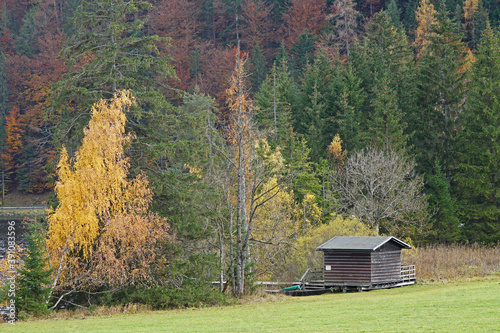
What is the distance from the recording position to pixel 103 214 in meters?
29.1

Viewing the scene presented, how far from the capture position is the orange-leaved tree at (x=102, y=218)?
28.0 meters

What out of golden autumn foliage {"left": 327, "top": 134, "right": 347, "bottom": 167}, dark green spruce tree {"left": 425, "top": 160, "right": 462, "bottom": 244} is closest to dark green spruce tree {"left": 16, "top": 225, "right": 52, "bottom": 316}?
dark green spruce tree {"left": 425, "top": 160, "right": 462, "bottom": 244}

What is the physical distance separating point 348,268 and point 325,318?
15.4 meters

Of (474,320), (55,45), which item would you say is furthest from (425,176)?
(55,45)

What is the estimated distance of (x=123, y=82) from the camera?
3178cm

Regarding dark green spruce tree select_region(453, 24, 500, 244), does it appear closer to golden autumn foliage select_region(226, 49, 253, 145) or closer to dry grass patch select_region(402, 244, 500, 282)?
dry grass patch select_region(402, 244, 500, 282)

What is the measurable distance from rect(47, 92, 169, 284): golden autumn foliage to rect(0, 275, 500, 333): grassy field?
4.29 meters

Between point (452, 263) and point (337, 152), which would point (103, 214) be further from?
point (337, 152)

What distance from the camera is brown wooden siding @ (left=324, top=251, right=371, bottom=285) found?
35031 millimetres

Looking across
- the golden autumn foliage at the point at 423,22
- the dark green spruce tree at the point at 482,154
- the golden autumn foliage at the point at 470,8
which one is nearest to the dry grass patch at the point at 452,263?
the dark green spruce tree at the point at 482,154

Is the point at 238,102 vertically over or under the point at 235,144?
over

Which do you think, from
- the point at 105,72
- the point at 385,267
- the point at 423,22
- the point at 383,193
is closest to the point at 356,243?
the point at 385,267

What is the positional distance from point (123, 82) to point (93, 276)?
10.5 m

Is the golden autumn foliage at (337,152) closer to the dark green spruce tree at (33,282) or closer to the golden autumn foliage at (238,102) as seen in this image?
the golden autumn foliage at (238,102)
